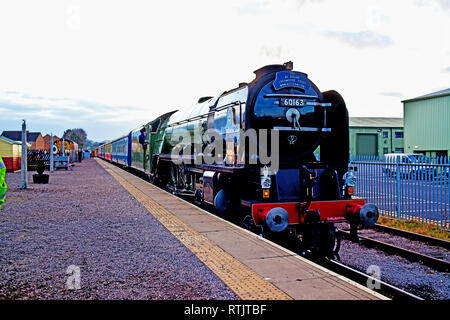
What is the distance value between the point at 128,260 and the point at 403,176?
7.79 meters

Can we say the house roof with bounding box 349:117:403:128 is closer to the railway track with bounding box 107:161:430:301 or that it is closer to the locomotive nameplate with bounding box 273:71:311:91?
the locomotive nameplate with bounding box 273:71:311:91

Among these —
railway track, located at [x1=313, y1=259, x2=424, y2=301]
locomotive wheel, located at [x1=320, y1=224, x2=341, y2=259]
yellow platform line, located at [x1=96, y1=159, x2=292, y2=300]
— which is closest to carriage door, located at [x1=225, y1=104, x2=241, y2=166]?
yellow platform line, located at [x1=96, y1=159, x2=292, y2=300]

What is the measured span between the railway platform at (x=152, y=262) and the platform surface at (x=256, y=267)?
0.4 inches

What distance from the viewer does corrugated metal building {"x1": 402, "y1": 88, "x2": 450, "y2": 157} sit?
94.0 ft

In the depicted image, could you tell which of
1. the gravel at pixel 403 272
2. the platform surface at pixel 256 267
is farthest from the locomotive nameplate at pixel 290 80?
the gravel at pixel 403 272

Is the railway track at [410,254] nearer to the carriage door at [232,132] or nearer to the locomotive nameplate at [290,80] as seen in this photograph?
the carriage door at [232,132]

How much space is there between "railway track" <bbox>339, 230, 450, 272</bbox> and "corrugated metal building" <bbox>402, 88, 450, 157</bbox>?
945 inches

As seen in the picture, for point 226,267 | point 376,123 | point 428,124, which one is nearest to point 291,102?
point 226,267

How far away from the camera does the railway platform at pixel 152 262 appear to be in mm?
4340

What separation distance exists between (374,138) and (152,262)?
45.0 meters

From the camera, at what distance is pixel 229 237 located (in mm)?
6969

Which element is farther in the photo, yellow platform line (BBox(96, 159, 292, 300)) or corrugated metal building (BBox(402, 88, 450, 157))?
corrugated metal building (BBox(402, 88, 450, 157))
